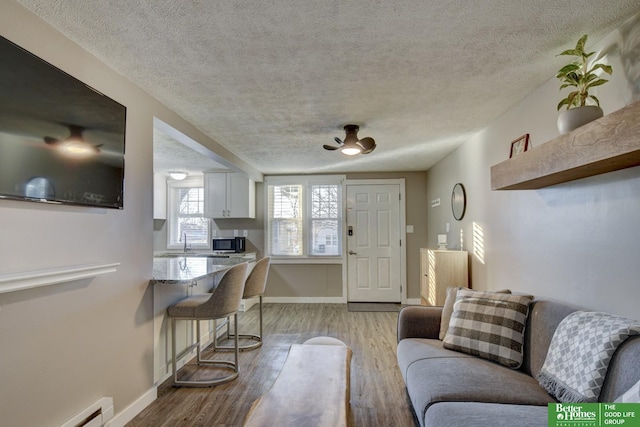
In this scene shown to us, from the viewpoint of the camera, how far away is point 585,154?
1.47 metres

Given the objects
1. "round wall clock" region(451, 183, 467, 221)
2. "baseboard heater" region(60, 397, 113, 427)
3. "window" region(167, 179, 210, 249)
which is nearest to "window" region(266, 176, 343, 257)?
"window" region(167, 179, 210, 249)

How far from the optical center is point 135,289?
2299 mm

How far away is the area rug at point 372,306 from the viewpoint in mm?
5316

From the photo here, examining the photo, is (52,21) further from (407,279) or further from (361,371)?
(407,279)

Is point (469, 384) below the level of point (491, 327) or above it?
below

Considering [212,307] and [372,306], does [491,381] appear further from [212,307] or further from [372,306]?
[372,306]

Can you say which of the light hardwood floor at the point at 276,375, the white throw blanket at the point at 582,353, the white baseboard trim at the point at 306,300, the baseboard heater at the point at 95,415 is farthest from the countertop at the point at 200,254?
the white throw blanket at the point at 582,353

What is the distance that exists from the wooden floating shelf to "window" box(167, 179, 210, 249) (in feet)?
16.8

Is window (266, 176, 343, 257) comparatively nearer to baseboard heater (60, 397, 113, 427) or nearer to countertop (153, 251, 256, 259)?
countertop (153, 251, 256, 259)

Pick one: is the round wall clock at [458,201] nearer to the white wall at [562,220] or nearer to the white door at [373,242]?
the white wall at [562,220]

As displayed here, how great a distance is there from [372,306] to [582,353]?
4.17 meters

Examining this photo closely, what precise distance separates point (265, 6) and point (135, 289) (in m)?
1.94

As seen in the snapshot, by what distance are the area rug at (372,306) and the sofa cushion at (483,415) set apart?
380 centimetres

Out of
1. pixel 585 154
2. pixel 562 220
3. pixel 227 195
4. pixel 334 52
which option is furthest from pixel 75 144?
pixel 227 195
